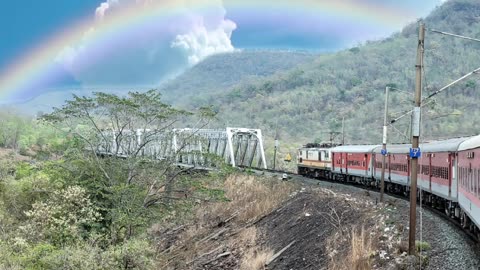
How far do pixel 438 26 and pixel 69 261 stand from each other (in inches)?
7631

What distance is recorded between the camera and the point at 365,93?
465 ft

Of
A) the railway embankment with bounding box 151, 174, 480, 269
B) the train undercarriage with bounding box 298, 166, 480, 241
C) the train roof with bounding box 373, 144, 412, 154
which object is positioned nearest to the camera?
the railway embankment with bounding box 151, 174, 480, 269

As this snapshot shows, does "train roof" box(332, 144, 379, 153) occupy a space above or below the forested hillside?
below

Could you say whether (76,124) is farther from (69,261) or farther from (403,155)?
(403,155)

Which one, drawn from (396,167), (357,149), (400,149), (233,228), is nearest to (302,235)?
(233,228)

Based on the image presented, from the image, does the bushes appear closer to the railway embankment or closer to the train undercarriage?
the railway embankment

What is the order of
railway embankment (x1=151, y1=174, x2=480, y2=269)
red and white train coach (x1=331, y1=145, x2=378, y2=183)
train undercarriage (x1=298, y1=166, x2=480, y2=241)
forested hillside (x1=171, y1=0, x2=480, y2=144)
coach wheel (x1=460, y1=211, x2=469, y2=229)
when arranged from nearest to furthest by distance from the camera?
railway embankment (x1=151, y1=174, x2=480, y2=269) → coach wheel (x1=460, y1=211, x2=469, y2=229) → train undercarriage (x1=298, y1=166, x2=480, y2=241) → red and white train coach (x1=331, y1=145, x2=378, y2=183) → forested hillside (x1=171, y1=0, x2=480, y2=144)

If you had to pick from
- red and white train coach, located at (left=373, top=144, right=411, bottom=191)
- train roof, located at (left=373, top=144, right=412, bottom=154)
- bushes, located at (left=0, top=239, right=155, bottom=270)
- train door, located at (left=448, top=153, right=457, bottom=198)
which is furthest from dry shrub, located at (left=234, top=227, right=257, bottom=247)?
train door, located at (left=448, top=153, right=457, bottom=198)

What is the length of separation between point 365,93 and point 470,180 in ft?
424

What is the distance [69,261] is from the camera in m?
19.1

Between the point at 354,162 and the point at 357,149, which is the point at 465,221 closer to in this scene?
the point at 357,149

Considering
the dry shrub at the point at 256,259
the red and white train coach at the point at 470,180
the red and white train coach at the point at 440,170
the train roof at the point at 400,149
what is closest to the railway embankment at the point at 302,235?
the dry shrub at the point at 256,259

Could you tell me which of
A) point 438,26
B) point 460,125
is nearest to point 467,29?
point 438,26

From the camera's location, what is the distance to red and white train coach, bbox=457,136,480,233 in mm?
14514
